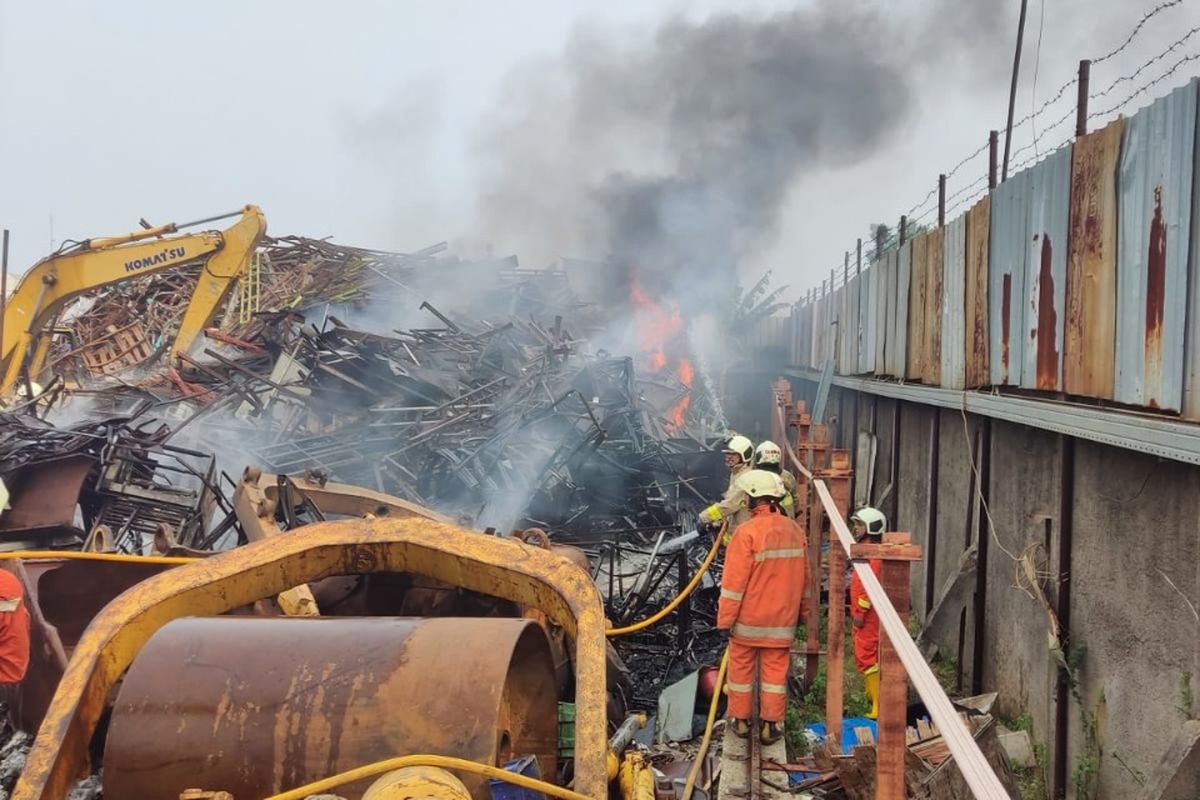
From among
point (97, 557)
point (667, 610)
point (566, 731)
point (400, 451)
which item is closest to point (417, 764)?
point (566, 731)

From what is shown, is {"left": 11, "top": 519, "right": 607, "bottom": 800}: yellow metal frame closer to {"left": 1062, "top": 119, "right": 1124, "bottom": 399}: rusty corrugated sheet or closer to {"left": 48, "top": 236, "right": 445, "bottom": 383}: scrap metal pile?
{"left": 1062, "top": 119, "right": 1124, "bottom": 399}: rusty corrugated sheet

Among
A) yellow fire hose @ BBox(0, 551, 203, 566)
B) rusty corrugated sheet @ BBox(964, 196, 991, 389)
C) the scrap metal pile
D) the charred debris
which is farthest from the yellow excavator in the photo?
rusty corrugated sheet @ BBox(964, 196, 991, 389)

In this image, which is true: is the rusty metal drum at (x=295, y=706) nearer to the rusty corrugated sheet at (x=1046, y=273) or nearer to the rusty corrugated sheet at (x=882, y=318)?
the rusty corrugated sheet at (x=1046, y=273)

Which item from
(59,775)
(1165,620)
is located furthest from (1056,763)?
(59,775)

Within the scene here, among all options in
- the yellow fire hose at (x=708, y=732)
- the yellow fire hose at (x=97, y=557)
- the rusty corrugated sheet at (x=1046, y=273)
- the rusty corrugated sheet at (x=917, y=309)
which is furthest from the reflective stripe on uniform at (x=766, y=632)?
the rusty corrugated sheet at (x=917, y=309)

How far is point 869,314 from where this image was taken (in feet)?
38.4

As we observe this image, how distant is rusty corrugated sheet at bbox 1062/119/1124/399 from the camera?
4.24 meters

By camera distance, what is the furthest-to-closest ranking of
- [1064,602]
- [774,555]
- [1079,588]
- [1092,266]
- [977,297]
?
[977,297], [774,555], [1064,602], [1079,588], [1092,266]

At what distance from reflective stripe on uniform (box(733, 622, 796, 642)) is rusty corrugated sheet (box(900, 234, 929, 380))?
A: 4078 mm

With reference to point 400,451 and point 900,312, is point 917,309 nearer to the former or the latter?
point 900,312

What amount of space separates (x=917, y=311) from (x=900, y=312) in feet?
2.49

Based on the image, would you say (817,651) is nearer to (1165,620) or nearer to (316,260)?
(1165,620)

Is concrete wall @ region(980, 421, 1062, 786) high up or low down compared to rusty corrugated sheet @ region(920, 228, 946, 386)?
down

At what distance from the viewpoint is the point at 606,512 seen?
35.5 feet
